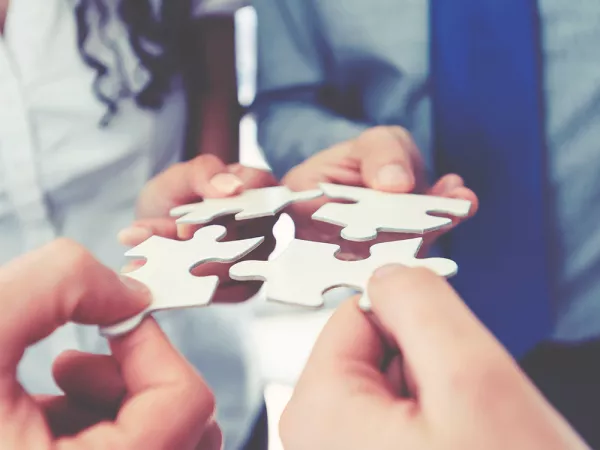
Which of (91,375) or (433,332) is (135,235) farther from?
(433,332)

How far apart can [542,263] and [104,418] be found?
1.88ft

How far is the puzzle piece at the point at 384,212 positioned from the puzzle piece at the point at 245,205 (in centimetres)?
5

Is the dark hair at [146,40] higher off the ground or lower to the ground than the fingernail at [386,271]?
higher

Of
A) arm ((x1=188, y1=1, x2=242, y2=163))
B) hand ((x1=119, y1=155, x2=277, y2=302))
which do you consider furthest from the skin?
arm ((x1=188, y1=1, x2=242, y2=163))

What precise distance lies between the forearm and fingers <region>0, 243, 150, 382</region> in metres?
0.49

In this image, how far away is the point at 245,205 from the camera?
2.29ft

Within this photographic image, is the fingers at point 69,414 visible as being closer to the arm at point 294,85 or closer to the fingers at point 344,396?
the fingers at point 344,396

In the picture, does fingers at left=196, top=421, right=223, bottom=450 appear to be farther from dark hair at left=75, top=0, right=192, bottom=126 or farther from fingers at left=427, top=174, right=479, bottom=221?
dark hair at left=75, top=0, right=192, bottom=126

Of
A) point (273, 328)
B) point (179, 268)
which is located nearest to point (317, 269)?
point (179, 268)

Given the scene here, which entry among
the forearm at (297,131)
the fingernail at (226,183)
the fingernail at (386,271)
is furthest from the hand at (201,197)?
the fingernail at (386,271)

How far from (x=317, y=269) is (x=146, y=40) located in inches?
23.3

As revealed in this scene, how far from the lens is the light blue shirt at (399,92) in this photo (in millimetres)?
698

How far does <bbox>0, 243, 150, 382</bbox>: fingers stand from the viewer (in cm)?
37

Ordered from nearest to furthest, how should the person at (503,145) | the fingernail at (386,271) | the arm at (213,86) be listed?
the fingernail at (386,271), the person at (503,145), the arm at (213,86)
